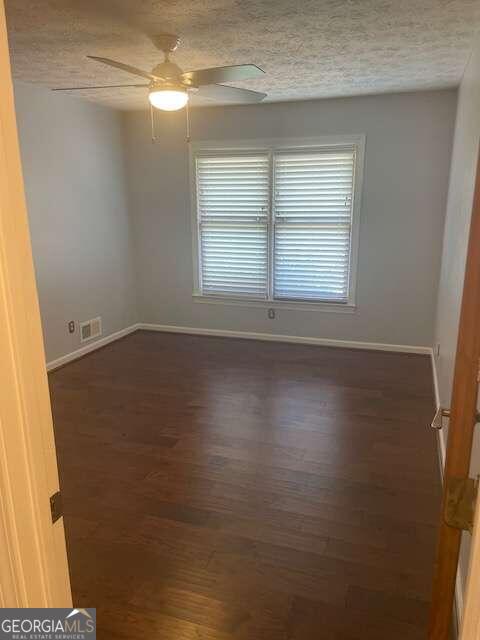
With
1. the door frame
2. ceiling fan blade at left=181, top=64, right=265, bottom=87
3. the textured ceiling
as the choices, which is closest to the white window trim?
the textured ceiling

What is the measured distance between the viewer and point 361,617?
1.72m

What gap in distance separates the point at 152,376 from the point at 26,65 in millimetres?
2662

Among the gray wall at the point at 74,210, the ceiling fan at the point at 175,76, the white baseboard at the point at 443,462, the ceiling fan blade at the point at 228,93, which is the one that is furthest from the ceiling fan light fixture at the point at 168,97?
the white baseboard at the point at 443,462

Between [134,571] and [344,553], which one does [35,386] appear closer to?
[134,571]

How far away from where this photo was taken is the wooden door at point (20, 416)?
0.73 metres

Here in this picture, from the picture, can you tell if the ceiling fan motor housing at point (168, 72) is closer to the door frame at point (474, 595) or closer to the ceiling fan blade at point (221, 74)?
the ceiling fan blade at point (221, 74)

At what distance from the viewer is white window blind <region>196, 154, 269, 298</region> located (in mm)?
4832

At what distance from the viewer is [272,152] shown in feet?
15.3

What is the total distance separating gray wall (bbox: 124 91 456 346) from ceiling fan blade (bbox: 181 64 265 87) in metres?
2.18

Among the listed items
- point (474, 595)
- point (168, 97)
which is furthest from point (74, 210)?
point (474, 595)

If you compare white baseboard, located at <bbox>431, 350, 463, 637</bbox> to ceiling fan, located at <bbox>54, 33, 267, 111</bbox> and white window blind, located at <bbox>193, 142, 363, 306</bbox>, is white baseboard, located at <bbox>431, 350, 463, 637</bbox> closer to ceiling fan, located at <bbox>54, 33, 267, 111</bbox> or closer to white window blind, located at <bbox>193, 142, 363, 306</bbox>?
white window blind, located at <bbox>193, 142, 363, 306</bbox>

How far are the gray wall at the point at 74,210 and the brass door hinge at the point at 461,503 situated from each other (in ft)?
13.1

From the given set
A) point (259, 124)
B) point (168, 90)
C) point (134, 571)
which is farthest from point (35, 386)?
point (259, 124)

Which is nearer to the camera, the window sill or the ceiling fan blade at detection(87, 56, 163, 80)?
the ceiling fan blade at detection(87, 56, 163, 80)
